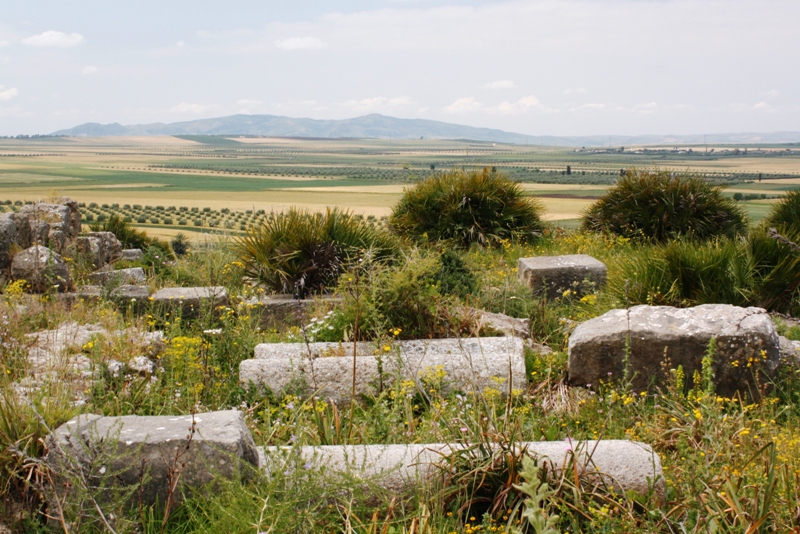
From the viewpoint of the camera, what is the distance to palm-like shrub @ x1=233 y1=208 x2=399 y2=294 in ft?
31.3

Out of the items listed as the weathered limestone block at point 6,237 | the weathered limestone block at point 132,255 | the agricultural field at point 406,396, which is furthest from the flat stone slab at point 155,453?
the weathered limestone block at point 132,255

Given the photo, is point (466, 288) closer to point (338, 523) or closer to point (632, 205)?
point (338, 523)

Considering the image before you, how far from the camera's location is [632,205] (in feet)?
49.5

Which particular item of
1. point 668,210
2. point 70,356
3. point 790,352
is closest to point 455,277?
point 790,352

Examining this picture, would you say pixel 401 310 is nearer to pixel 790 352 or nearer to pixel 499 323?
pixel 499 323

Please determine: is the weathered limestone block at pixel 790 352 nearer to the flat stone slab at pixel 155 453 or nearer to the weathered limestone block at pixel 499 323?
the weathered limestone block at pixel 499 323

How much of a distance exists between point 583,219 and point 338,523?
13.5 metres

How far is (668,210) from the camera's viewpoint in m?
14.6

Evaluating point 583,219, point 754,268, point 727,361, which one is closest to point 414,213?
point 583,219

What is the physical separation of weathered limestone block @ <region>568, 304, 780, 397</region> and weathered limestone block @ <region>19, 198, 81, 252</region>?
9062mm

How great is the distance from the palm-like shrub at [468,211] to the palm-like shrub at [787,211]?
448 centimetres

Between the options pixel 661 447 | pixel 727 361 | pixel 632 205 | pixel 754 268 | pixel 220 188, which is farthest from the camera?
pixel 220 188

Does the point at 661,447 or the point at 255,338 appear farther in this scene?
the point at 255,338

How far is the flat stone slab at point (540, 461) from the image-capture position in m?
3.93
